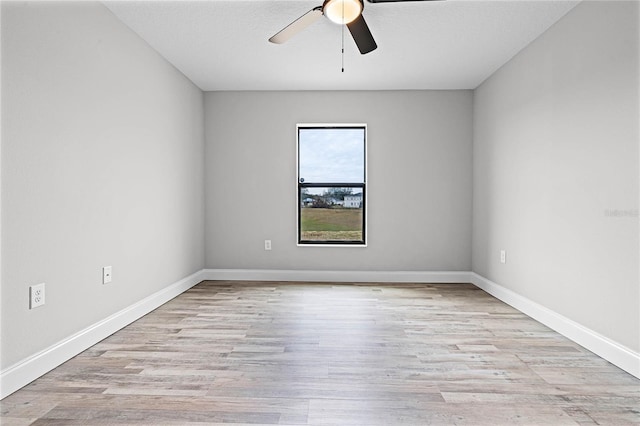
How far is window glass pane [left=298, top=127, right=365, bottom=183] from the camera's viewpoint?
4844mm

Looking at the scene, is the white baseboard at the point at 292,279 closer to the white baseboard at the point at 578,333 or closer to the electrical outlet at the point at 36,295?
the white baseboard at the point at 578,333

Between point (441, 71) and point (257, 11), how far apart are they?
208 centimetres

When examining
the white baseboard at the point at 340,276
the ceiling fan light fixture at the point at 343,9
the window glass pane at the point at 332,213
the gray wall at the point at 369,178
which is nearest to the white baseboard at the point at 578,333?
the white baseboard at the point at 340,276

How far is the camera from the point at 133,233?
3160 mm

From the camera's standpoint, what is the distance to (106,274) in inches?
110

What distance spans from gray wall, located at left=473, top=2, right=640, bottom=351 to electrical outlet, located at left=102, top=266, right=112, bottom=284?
10.7 feet

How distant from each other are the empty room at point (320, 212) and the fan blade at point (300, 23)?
19 mm

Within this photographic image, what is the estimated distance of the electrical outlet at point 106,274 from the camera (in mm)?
2760

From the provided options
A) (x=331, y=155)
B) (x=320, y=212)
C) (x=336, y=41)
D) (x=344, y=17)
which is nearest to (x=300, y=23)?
(x=344, y=17)

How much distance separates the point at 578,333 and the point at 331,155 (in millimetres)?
3096

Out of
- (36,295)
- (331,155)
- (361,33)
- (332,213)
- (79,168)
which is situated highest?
(361,33)

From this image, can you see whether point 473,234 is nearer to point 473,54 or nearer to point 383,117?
point 383,117

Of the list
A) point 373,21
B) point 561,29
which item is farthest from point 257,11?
point 561,29

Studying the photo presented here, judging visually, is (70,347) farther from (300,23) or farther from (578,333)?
(578,333)
